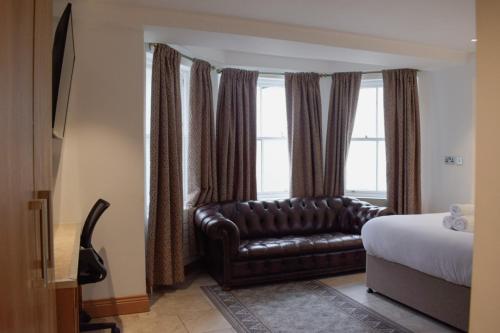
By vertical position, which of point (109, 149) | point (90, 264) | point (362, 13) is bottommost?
point (90, 264)

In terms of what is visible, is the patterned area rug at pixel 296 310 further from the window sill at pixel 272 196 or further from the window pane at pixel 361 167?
the window pane at pixel 361 167

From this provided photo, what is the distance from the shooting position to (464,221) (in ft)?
11.1

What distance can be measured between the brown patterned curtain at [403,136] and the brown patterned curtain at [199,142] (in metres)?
2.36

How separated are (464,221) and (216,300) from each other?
2.23 metres

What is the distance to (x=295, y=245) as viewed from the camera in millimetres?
4527

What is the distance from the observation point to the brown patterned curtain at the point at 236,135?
5.10 m

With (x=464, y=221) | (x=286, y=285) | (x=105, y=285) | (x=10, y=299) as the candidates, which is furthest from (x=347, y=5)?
(x=10, y=299)

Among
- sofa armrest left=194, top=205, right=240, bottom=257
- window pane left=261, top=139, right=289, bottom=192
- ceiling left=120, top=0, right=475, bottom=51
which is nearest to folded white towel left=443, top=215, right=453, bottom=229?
ceiling left=120, top=0, right=475, bottom=51

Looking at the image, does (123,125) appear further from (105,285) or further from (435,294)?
(435,294)

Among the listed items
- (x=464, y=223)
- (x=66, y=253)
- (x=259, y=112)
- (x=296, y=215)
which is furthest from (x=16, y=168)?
(x=259, y=112)

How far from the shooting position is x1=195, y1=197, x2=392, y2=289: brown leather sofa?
4.27 m

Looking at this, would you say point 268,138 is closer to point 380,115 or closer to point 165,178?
point 380,115

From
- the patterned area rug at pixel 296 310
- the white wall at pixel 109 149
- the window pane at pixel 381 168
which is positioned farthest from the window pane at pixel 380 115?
the white wall at pixel 109 149

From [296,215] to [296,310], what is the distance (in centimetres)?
161
